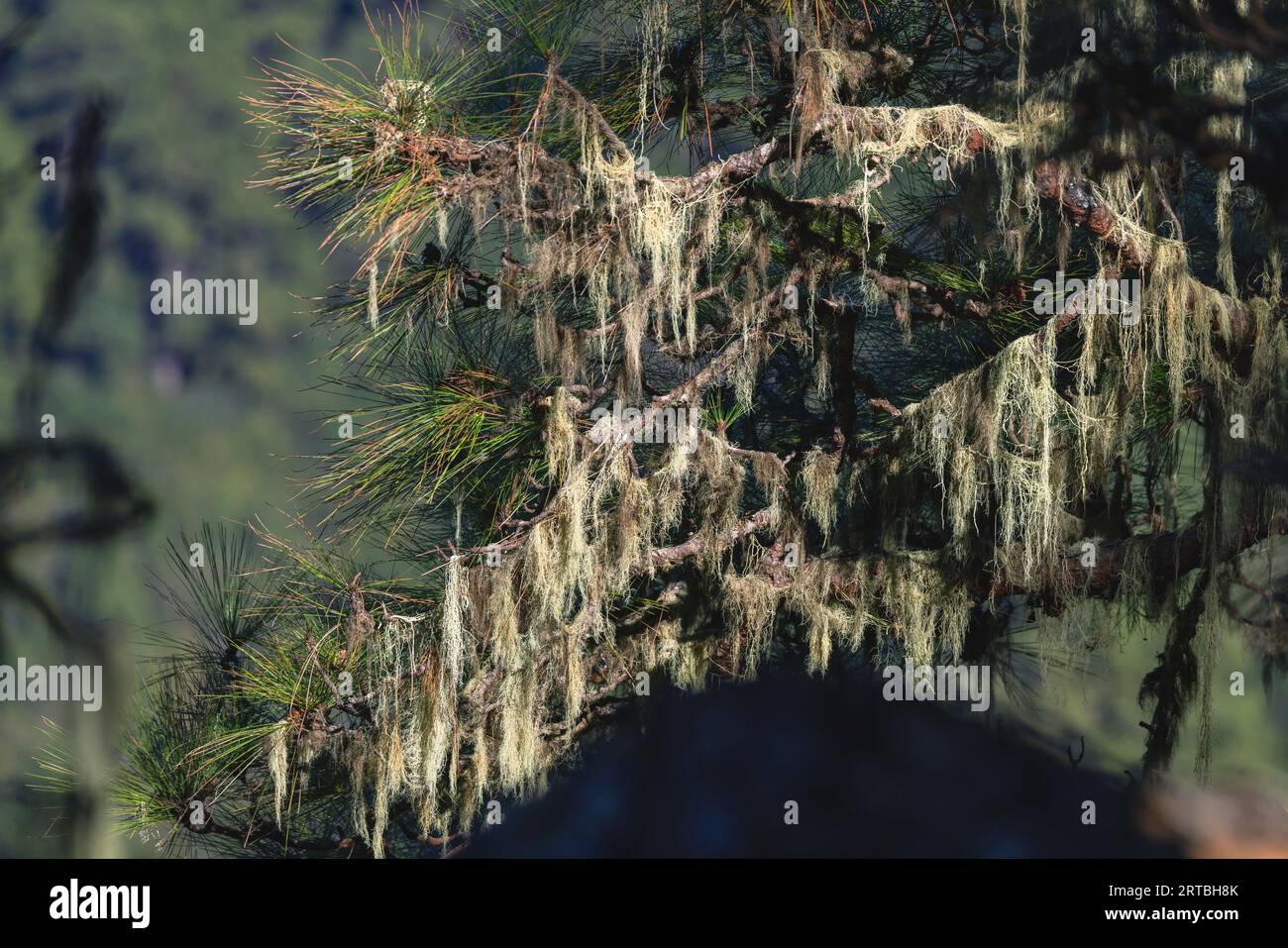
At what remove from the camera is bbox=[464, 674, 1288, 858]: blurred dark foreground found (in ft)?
10.1

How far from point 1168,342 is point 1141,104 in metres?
0.41

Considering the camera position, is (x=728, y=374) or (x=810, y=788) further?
(x=810, y=788)

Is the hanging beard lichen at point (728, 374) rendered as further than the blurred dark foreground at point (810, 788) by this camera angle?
No

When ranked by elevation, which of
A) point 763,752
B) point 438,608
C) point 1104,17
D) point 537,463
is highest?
point 1104,17

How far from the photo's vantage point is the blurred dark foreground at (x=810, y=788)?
122 inches

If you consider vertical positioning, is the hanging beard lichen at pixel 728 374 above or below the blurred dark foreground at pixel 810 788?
above

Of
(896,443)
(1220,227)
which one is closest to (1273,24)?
(1220,227)

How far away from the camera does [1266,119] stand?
92.7 inches

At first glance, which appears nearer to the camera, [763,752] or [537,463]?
[537,463]

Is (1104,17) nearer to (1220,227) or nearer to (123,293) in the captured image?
(1220,227)

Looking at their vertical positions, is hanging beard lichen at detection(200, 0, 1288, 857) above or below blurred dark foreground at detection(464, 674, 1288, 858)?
above

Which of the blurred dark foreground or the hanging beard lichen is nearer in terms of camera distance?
the hanging beard lichen

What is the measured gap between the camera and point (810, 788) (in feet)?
10.4

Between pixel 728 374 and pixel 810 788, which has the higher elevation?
pixel 728 374
